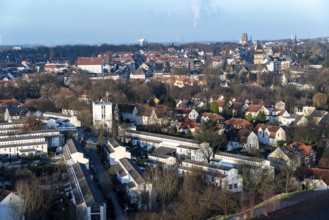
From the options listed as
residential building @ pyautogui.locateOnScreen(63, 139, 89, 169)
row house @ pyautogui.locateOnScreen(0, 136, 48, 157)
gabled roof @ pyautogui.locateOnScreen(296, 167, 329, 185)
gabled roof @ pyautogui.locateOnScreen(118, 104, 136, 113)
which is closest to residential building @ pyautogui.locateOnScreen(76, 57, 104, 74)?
gabled roof @ pyautogui.locateOnScreen(118, 104, 136, 113)

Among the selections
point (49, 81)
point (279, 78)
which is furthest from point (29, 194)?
point (279, 78)

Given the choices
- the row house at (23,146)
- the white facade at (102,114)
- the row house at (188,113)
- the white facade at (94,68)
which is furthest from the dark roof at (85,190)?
the white facade at (94,68)

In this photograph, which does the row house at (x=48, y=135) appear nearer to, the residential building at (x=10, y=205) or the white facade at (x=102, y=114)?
the white facade at (x=102, y=114)

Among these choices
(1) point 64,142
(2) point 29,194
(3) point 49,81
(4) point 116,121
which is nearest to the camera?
(2) point 29,194

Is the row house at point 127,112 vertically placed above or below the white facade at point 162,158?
above

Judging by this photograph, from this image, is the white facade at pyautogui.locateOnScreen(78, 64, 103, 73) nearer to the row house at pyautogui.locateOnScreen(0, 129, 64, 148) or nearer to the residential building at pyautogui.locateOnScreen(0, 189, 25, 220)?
the row house at pyautogui.locateOnScreen(0, 129, 64, 148)

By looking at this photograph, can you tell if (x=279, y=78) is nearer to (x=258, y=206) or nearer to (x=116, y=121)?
(x=116, y=121)
